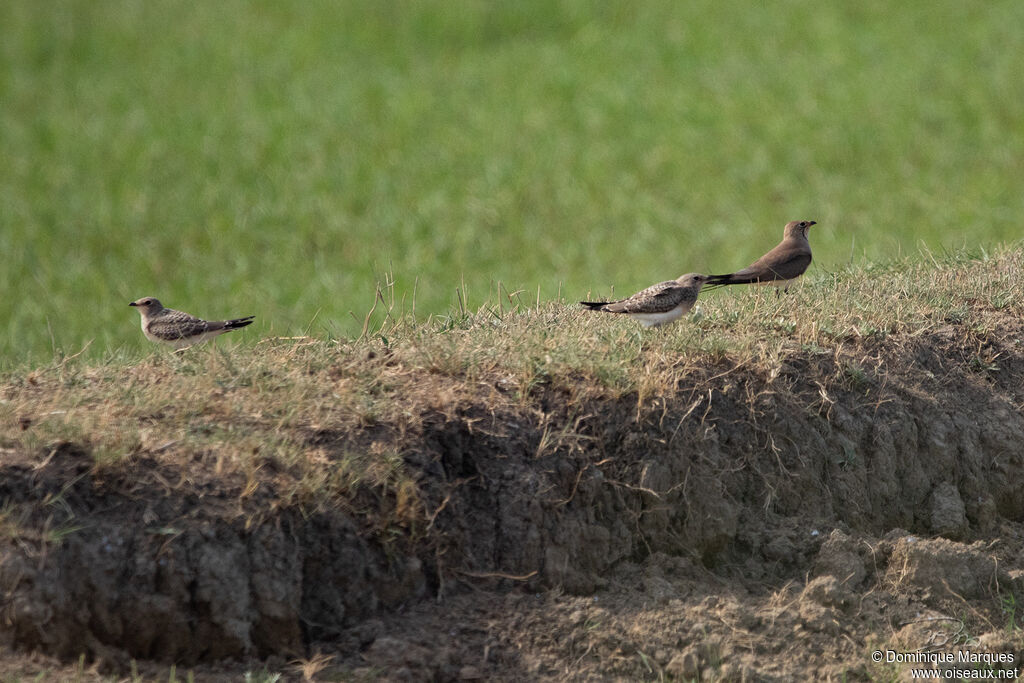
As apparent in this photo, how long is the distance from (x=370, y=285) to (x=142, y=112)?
8643 mm

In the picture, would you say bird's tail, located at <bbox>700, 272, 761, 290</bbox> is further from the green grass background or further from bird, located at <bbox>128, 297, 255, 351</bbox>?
the green grass background

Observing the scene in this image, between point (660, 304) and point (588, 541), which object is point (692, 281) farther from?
point (588, 541)

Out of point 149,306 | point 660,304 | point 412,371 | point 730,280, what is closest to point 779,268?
point 730,280

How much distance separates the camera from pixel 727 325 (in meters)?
6.66

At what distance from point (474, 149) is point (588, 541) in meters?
15.3

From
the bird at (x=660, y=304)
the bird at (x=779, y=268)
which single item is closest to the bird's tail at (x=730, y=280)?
the bird at (x=779, y=268)

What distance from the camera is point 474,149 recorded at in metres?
20.2

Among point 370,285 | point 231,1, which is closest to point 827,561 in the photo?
point 370,285

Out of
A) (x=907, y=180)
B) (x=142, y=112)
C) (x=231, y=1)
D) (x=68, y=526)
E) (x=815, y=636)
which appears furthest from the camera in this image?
(x=231, y=1)

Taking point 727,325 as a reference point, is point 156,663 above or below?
below

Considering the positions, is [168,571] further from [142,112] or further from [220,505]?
[142,112]

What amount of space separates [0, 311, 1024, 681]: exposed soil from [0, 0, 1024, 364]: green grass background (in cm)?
738

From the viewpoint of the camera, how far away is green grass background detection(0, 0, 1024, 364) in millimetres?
16359

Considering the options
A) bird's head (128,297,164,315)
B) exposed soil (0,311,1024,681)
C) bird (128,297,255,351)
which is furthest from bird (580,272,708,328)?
bird's head (128,297,164,315)
